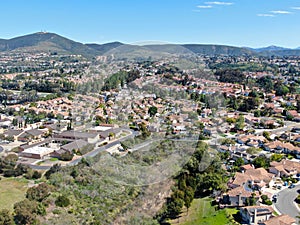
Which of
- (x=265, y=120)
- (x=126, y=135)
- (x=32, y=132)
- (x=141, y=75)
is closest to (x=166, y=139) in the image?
(x=141, y=75)

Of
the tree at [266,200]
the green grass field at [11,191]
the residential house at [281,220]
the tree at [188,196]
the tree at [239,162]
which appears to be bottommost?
the green grass field at [11,191]

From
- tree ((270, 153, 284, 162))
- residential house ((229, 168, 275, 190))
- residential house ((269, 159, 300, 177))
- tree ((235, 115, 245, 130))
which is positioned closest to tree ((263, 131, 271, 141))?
tree ((235, 115, 245, 130))

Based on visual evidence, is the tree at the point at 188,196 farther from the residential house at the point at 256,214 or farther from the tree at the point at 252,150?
the tree at the point at 252,150

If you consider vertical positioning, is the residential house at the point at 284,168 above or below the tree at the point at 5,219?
below

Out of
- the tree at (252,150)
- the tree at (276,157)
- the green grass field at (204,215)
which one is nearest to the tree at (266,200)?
the green grass field at (204,215)

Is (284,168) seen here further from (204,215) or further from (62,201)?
(62,201)

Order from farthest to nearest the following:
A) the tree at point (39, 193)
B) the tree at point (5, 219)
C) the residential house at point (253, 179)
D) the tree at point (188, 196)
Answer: the residential house at point (253, 179) < the tree at point (39, 193) < the tree at point (188, 196) < the tree at point (5, 219)
